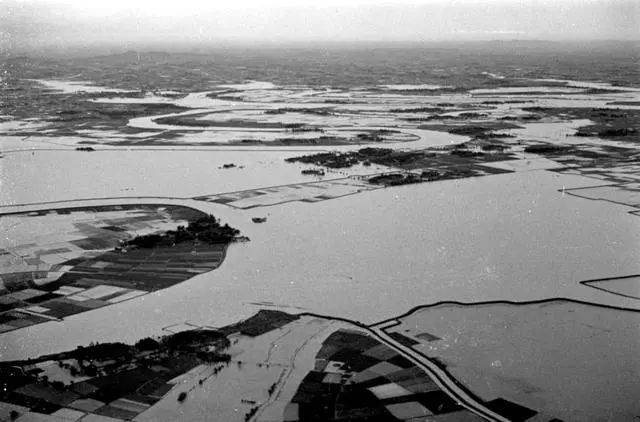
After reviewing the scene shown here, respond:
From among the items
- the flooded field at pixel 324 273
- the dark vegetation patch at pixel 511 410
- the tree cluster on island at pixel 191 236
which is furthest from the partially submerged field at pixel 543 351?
the tree cluster on island at pixel 191 236

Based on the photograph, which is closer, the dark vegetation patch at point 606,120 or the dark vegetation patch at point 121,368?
the dark vegetation patch at point 121,368

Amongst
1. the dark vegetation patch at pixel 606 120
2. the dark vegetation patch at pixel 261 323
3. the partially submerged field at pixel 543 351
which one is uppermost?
the dark vegetation patch at pixel 606 120

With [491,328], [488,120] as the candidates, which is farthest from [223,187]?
[488,120]

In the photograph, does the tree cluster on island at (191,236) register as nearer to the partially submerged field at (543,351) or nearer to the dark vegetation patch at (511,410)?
the partially submerged field at (543,351)

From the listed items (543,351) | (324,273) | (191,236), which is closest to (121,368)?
(324,273)

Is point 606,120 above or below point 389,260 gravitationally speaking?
above

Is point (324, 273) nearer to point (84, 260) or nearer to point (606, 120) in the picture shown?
point (84, 260)

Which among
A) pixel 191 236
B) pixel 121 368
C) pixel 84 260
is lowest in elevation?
pixel 121 368

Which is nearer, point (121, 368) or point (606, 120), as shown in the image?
point (121, 368)
